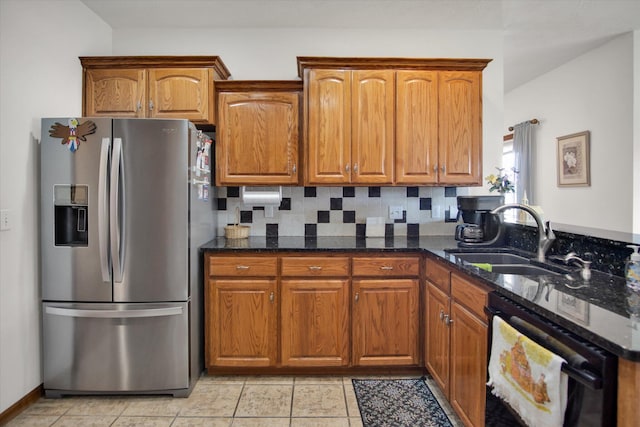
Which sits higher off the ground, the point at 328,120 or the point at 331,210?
the point at 328,120

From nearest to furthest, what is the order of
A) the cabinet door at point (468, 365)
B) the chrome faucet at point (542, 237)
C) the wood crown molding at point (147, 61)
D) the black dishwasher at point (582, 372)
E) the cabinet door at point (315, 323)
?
the black dishwasher at point (582, 372)
the cabinet door at point (468, 365)
the chrome faucet at point (542, 237)
the cabinet door at point (315, 323)
the wood crown molding at point (147, 61)

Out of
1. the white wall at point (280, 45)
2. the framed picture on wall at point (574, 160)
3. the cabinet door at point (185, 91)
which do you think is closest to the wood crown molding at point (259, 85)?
the cabinet door at point (185, 91)

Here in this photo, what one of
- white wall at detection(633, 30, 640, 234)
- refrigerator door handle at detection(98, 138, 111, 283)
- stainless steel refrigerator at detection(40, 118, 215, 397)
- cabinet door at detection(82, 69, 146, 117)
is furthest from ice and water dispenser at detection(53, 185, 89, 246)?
white wall at detection(633, 30, 640, 234)

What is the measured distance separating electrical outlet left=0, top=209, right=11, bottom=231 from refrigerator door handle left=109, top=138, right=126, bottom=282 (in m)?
0.51

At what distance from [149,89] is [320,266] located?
5.88 feet

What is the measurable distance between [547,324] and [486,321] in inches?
18.1

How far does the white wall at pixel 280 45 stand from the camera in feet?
10.2

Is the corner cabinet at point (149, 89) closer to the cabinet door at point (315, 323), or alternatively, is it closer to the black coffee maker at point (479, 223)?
the cabinet door at point (315, 323)

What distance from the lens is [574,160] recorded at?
4.14 m

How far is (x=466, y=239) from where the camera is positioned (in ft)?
8.85

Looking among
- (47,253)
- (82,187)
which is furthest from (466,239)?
(47,253)

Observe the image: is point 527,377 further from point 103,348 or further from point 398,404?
point 103,348

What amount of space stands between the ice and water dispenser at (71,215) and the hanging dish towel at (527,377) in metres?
2.30

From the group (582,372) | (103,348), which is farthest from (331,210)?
(582,372)
